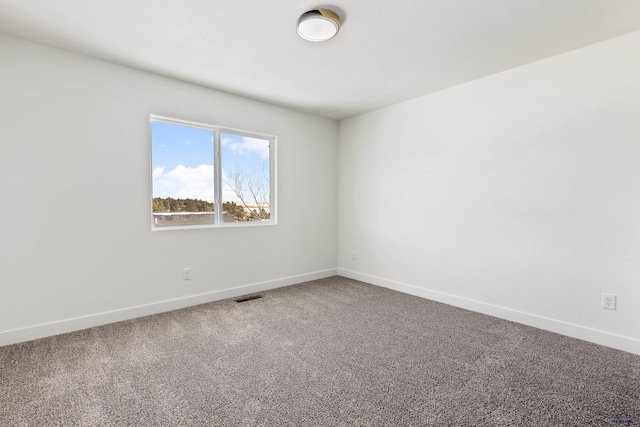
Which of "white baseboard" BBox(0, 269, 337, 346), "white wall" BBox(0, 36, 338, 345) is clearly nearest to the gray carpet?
"white baseboard" BBox(0, 269, 337, 346)

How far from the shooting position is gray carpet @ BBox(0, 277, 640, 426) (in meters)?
1.60

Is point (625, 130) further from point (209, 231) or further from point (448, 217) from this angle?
point (209, 231)

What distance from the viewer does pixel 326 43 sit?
2.42m

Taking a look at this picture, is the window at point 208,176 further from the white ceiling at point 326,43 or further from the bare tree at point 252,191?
the white ceiling at point 326,43

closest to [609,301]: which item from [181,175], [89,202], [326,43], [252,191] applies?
[326,43]

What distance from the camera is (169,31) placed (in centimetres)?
226

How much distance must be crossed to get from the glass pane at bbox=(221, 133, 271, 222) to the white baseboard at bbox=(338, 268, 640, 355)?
6.33ft

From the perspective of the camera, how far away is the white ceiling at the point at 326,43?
1.99m

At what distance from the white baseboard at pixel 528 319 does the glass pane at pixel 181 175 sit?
251cm

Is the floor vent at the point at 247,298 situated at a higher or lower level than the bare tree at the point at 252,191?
lower

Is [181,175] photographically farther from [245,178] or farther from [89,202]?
[89,202]

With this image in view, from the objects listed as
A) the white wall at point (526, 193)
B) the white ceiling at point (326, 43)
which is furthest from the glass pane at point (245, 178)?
the white wall at point (526, 193)

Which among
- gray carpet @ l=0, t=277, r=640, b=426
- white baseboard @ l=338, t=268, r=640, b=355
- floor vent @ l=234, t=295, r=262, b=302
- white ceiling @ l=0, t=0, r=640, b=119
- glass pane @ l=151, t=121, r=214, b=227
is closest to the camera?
gray carpet @ l=0, t=277, r=640, b=426

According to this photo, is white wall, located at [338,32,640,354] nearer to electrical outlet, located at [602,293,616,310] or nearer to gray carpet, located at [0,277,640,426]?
electrical outlet, located at [602,293,616,310]
